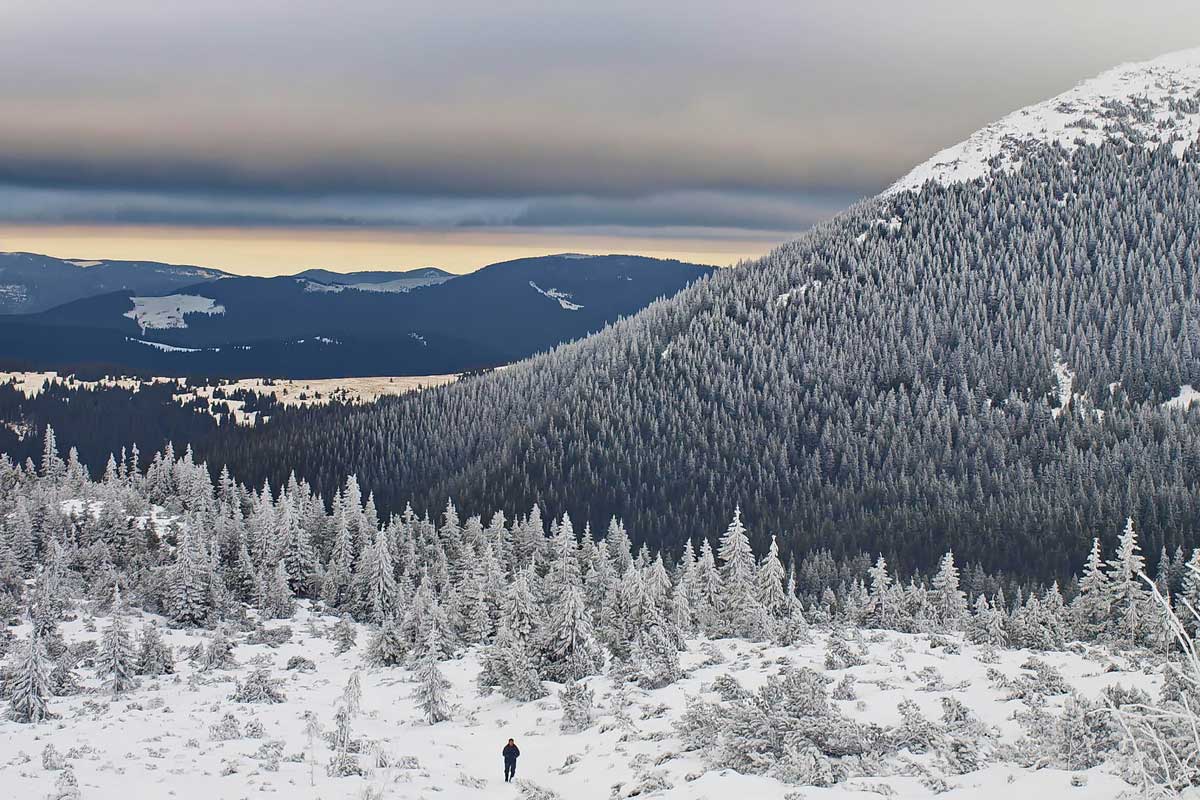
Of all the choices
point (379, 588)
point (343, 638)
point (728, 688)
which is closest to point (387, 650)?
point (343, 638)

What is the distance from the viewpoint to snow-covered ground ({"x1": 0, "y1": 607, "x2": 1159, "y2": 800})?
31.6 m

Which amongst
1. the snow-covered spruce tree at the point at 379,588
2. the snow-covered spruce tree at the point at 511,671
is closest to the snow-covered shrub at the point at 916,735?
the snow-covered spruce tree at the point at 511,671

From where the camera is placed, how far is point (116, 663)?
54.6 meters

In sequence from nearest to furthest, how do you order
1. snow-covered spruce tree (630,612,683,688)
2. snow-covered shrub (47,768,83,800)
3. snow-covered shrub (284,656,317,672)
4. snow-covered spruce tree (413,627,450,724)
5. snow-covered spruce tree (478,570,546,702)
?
snow-covered shrub (47,768,83,800)
snow-covered spruce tree (630,612,683,688)
snow-covered spruce tree (413,627,450,724)
snow-covered spruce tree (478,570,546,702)
snow-covered shrub (284,656,317,672)

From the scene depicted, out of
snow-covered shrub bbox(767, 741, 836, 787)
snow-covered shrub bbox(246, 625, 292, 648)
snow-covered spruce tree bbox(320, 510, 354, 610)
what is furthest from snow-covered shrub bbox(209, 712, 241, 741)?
snow-covered spruce tree bbox(320, 510, 354, 610)

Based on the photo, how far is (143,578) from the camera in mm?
84500

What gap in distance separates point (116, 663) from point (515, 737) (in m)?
25.0

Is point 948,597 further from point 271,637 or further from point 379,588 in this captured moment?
point 271,637

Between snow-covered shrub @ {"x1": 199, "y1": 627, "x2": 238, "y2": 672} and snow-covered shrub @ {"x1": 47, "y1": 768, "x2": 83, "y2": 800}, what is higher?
snow-covered shrub @ {"x1": 47, "y1": 768, "x2": 83, "y2": 800}

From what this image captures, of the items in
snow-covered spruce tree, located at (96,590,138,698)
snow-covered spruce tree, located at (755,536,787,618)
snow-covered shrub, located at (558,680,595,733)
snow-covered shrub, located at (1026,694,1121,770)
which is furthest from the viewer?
snow-covered spruce tree, located at (755,536,787,618)

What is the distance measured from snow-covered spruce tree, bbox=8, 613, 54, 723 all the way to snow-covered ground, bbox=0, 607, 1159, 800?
0.74 metres

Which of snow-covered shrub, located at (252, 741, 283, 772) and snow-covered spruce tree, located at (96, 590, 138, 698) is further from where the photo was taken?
snow-covered spruce tree, located at (96, 590, 138, 698)

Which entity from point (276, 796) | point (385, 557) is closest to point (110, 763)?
point (276, 796)

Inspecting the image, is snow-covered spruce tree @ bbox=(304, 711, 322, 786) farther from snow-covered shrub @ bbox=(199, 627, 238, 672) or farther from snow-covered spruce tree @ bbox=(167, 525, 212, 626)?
snow-covered spruce tree @ bbox=(167, 525, 212, 626)
